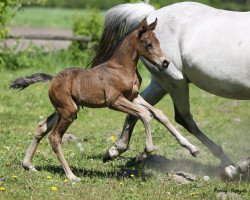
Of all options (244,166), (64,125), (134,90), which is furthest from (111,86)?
(244,166)

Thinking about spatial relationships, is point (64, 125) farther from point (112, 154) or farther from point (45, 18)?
point (45, 18)

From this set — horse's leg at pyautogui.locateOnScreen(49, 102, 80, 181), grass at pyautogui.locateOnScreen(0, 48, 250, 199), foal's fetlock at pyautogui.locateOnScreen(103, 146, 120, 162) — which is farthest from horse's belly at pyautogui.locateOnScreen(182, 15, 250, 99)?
horse's leg at pyautogui.locateOnScreen(49, 102, 80, 181)

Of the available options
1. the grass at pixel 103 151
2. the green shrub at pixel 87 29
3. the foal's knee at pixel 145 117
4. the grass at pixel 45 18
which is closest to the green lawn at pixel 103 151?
the grass at pixel 103 151

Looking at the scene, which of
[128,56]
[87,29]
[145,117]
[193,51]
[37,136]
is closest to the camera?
[145,117]

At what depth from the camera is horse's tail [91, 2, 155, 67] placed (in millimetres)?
8188

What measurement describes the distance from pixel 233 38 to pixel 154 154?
5.52ft

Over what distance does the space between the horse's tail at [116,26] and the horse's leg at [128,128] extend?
0.73 metres

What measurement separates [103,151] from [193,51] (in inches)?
69.7

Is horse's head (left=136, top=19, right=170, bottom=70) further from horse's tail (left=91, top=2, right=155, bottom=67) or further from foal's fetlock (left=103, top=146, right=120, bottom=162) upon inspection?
foal's fetlock (left=103, top=146, right=120, bottom=162)

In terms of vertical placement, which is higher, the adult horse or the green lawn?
the adult horse

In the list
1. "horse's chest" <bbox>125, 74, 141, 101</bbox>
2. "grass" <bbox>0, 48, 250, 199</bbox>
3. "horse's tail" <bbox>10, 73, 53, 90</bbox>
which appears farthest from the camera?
"horse's tail" <bbox>10, 73, 53, 90</bbox>

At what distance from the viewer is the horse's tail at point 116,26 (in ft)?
26.9

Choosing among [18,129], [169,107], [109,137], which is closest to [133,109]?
[109,137]

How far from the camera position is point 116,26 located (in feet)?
27.3
